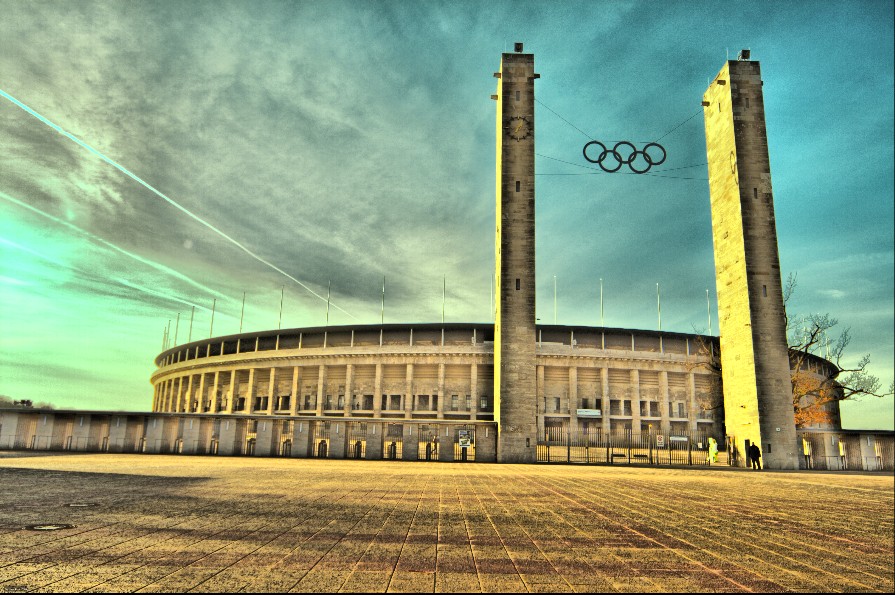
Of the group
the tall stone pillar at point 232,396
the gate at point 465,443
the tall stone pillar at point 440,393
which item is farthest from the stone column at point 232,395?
the gate at point 465,443

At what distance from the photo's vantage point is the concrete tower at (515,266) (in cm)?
3136

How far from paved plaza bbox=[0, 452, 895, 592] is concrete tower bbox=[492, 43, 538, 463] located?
19743 mm

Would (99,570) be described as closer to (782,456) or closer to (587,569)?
(587,569)

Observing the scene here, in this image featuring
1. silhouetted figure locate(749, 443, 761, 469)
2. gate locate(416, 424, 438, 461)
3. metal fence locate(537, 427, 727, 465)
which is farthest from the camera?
metal fence locate(537, 427, 727, 465)

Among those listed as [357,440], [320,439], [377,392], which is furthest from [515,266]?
[377,392]

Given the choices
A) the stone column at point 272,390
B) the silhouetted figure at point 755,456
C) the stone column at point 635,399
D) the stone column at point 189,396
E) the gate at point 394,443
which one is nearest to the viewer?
the gate at point 394,443

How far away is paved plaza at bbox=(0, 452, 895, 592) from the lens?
468 centimetres

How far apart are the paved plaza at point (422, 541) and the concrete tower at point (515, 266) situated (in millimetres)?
19743

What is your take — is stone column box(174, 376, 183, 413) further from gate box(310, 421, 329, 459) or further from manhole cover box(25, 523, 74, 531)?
manhole cover box(25, 523, 74, 531)

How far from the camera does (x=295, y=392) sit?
71500 mm

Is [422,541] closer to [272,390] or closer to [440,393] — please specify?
[440,393]

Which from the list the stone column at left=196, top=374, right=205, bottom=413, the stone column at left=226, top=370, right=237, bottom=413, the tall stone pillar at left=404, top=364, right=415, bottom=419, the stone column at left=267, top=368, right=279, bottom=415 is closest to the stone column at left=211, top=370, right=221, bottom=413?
the stone column at left=196, top=374, right=205, bottom=413

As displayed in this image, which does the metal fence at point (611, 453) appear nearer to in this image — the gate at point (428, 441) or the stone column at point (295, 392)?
the gate at point (428, 441)

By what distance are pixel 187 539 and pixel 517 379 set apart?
26.8 m
